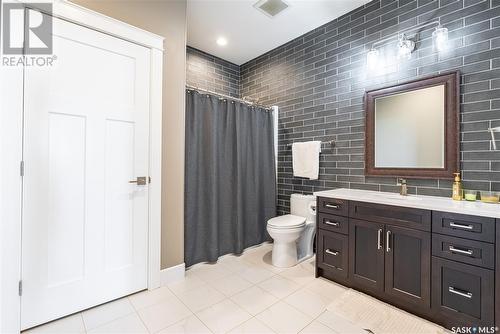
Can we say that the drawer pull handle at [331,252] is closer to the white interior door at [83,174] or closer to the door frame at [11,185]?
the white interior door at [83,174]

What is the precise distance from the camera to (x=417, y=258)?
1.62 m

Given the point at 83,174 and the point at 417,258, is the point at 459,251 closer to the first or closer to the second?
the point at 417,258

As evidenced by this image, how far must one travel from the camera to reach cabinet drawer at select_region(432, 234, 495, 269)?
136cm

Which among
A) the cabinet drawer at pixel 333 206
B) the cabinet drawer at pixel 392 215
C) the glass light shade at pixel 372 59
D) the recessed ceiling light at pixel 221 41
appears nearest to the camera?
the cabinet drawer at pixel 392 215

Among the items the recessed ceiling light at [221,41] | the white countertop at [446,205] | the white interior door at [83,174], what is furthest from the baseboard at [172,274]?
A: the recessed ceiling light at [221,41]

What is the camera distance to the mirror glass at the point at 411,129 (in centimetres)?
194

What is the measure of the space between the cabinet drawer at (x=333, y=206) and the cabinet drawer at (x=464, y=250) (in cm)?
62

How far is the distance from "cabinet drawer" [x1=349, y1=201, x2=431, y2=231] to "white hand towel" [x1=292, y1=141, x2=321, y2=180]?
812 millimetres

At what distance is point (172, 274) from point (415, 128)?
2527 mm

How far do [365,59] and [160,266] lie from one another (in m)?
2.78

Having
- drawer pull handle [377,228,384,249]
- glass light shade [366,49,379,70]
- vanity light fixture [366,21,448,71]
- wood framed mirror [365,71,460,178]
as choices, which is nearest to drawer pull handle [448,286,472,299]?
drawer pull handle [377,228,384,249]

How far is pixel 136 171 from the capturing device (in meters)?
1.88

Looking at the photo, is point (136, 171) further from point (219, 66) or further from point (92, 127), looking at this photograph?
point (219, 66)

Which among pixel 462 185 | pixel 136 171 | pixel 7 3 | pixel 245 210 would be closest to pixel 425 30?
pixel 462 185
